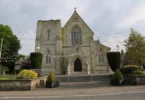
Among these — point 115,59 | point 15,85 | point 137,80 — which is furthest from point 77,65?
point 15,85

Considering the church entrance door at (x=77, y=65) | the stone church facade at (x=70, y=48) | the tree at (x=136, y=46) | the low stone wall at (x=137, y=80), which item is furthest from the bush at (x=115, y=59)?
the low stone wall at (x=137, y=80)

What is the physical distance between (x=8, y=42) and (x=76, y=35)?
15473mm

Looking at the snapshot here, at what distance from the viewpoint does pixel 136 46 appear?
85.7 feet

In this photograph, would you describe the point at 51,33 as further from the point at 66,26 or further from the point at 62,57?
the point at 62,57

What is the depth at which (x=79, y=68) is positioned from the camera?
113 feet

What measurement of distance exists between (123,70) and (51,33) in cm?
2170

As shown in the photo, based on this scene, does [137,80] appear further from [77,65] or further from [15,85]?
[77,65]

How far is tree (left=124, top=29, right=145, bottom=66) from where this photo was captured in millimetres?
25484

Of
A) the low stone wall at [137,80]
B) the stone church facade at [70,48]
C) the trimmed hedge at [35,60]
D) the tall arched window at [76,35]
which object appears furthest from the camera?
the tall arched window at [76,35]

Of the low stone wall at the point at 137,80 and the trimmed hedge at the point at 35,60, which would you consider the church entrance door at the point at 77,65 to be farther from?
the low stone wall at the point at 137,80

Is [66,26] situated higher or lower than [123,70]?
higher

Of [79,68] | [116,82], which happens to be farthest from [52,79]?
[79,68]

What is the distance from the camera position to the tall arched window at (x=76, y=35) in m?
36.5

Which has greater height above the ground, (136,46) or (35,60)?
(136,46)
